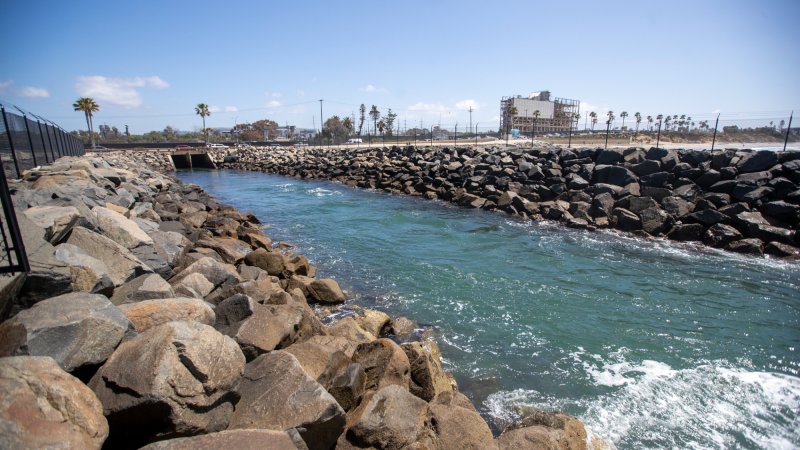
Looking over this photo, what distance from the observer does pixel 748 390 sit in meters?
6.36

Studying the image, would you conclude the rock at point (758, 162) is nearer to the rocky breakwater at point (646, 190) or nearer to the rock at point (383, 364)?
the rocky breakwater at point (646, 190)

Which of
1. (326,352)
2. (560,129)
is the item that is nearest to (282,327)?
(326,352)

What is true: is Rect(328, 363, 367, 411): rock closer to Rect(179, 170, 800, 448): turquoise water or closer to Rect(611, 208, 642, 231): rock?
Rect(179, 170, 800, 448): turquoise water

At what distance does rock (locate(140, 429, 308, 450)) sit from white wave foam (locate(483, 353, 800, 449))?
3.50 m

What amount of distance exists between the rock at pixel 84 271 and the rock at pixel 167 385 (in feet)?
5.18

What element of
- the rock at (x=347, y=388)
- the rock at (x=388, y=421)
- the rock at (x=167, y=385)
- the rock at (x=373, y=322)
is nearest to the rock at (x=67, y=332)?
the rock at (x=167, y=385)

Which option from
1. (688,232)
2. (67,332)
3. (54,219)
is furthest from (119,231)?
(688,232)

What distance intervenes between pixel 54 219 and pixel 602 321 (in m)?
9.40

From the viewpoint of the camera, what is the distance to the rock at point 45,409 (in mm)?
2416

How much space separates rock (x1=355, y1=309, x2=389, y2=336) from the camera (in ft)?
24.0

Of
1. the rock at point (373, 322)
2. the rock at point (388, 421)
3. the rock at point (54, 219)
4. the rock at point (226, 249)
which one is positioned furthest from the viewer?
the rock at point (226, 249)

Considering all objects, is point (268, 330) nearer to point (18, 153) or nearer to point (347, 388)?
point (347, 388)

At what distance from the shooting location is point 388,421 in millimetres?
3896

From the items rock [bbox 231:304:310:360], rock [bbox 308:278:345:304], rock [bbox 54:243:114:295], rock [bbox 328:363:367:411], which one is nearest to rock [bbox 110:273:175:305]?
rock [bbox 54:243:114:295]
